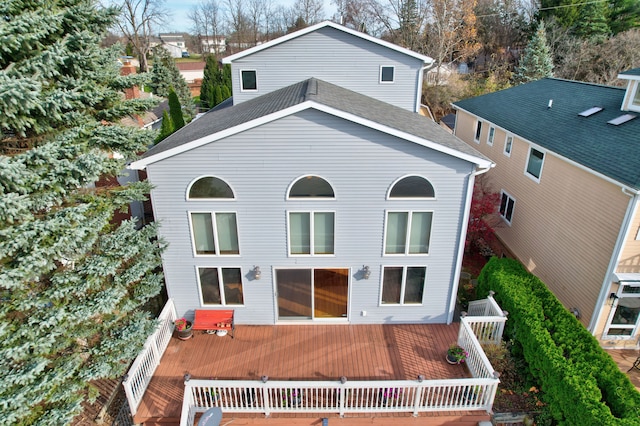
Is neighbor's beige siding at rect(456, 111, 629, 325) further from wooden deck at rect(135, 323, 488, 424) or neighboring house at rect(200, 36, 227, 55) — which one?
neighboring house at rect(200, 36, 227, 55)

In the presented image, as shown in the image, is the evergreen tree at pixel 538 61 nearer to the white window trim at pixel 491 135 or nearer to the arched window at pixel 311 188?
the white window trim at pixel 491 135

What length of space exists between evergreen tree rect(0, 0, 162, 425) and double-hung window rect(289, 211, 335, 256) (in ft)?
12.5

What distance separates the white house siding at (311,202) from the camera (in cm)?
876

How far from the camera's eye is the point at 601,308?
9930 mm

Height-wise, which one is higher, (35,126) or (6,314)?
(35,126)

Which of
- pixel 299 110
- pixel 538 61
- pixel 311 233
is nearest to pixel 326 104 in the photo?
pixel 299 110

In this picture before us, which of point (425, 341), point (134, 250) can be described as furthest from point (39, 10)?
point (425, 341)

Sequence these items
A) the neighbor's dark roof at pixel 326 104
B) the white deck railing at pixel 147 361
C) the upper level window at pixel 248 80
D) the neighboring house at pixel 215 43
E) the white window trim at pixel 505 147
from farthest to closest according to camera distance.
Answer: the neighboring house at pixel 215 43
the white window trim at pixel 505 147
the upper level window at pixel 248 80
the neighbor's dark roof at pixel 326 104
the white deck railing at pixel 147 361

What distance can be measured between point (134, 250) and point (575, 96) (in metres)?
17.6

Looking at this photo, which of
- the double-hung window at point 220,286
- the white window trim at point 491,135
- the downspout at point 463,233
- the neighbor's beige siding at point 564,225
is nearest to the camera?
the downspout at point 463,233

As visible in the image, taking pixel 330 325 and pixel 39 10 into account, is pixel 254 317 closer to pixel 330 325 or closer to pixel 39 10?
pixel 330 325

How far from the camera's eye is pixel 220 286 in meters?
10.2

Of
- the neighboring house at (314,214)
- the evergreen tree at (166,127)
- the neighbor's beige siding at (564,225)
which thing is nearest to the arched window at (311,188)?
the neighboring house at (314,214)

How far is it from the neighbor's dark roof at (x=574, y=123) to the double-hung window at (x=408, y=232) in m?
5.01
